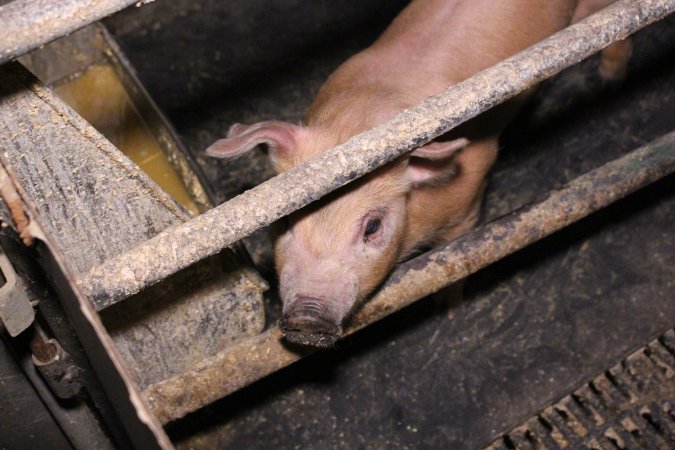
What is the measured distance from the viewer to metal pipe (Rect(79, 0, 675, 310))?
73.0 inches

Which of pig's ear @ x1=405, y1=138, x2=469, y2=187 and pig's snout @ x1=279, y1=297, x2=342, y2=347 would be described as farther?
pig's ear @ x1=405, y1=138, x2=469, y2=187

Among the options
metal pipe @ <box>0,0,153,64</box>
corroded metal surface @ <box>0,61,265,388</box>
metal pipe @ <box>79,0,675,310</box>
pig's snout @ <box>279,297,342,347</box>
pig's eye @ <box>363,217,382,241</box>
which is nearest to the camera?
metal pipe @ <box>0,0,153,64</box>

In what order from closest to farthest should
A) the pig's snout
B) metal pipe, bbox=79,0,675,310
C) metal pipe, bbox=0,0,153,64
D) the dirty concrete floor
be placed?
metal pipe, bbox=0,0,153,64 < metal pipe, bbox=79,0,675,310 < the pig's snout < the dirty concrete floor

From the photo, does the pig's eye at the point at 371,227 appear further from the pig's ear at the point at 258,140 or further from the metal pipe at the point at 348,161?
the metal pipe at the point at 348,161

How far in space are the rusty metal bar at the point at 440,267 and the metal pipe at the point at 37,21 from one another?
51.3 inches

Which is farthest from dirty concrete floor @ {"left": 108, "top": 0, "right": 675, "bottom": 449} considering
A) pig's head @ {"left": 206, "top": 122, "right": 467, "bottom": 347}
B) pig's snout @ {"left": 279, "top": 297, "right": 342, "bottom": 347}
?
pig's snout @ {"left": 279, "top": 297, "right": 342, "bottom": 347}

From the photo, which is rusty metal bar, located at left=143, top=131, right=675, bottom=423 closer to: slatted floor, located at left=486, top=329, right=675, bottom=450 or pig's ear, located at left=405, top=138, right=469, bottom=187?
pig's ear, located at left=405, top=138, right=469, bottom=187

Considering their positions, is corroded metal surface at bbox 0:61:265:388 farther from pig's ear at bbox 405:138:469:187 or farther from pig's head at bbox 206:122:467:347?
pig's ear at bbox 405:138:469:187

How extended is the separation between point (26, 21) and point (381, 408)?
2.54 m

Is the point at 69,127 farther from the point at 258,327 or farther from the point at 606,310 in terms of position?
the point at 606,310

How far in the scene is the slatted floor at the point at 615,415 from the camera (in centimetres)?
332

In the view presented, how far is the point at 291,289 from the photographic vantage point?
267 centimetres

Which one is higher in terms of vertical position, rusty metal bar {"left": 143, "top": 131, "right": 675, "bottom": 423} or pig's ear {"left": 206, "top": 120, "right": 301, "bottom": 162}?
pig's ear {"left": 206, "top": 120, "right": 301, "bottom": 162}

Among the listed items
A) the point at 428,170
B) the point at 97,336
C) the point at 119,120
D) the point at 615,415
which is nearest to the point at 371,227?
the point at 428,170
